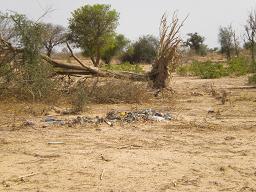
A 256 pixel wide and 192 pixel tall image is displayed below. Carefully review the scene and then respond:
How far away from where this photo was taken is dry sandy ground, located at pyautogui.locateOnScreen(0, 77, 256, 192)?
496 cm

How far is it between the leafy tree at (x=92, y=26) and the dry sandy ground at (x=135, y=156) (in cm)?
2504

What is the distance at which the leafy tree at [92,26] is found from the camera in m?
33.8

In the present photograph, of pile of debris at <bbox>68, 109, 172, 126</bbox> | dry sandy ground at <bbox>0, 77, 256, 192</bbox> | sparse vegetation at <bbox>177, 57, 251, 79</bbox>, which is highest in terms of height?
sparse vegetation at <bbox>177, 57, 251, 79</bbox>

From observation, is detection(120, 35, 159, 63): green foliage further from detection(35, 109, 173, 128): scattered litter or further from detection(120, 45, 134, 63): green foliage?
detection(35, 109, 173, 128): scattered litter

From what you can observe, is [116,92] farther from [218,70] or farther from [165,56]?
[218,70]

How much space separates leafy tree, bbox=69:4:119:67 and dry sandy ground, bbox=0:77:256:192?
986 inches

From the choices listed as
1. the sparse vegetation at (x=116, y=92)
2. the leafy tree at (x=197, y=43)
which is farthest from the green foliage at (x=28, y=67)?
the leafy tree at (x=197, y=43)

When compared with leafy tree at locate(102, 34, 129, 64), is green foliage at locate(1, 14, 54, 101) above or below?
below

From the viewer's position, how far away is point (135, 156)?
6.09m

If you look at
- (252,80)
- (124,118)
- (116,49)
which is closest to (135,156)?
(124,118)

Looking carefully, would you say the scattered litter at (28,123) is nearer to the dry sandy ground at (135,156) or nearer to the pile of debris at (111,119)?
the pile of debris at (111,119)

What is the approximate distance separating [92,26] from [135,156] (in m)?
28.7

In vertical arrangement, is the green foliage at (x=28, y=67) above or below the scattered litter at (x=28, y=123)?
above

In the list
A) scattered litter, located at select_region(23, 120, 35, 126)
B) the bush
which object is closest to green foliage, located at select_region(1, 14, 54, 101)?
scattered litter, located at select_region(23, 120, 35, 126)
